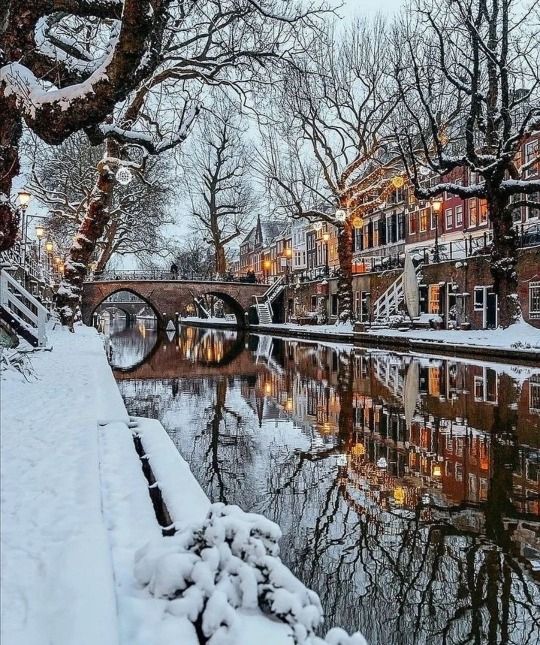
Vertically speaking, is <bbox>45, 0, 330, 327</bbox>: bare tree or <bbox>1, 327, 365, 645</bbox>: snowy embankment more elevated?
<bbox>45, 0, 330, 327</bbox>: bare tree

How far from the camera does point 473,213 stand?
35531 mm

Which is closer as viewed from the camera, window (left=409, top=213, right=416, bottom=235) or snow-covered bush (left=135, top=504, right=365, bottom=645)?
snow-covered bush (left=135, top=504, right=365, bottom=645)

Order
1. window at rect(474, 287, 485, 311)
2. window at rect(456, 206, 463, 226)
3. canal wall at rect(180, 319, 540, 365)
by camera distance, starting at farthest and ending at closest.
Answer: window at rect(456, 206, 463, 226), window at rect(474, 287, 485, 311), canal wall at rect(180, 319, 540, 365)

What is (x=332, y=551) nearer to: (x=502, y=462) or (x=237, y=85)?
(x=502, y=462)

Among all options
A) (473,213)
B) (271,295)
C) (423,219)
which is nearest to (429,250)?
(473,213)

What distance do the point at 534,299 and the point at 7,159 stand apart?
2192 centimetres

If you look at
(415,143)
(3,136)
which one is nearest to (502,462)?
(3,136)

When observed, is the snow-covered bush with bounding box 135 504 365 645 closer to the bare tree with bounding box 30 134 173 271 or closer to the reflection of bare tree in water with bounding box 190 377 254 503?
the reflection of bare tree in water with bounding box 190 377 254 503

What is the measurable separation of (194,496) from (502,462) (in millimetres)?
4269

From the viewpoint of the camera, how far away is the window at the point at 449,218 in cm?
3822

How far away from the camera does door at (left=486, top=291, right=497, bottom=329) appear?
2744 centimetres

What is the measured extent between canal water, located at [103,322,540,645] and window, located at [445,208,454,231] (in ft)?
84.7

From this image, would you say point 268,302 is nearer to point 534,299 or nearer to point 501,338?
point 534,299

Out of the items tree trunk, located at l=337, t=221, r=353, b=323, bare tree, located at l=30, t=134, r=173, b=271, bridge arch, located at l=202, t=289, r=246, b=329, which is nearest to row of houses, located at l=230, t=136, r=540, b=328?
tree trunk, located at l=337, t=221, r=353, b=323
